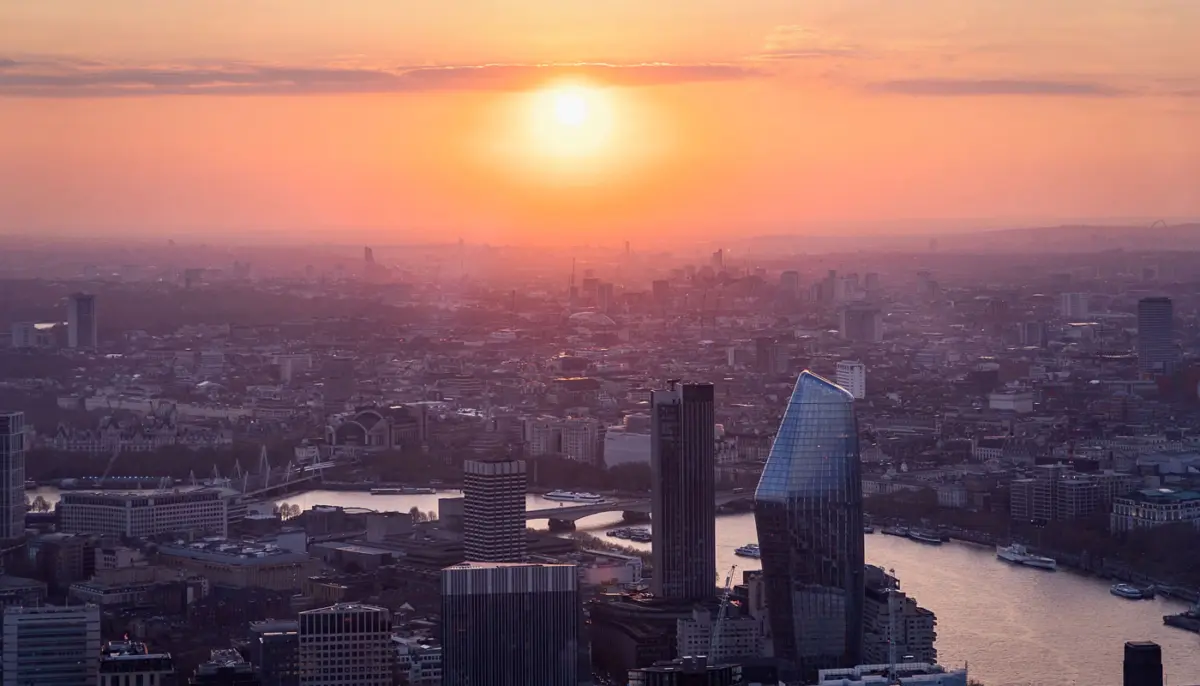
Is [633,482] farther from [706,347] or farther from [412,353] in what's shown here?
[412,353]

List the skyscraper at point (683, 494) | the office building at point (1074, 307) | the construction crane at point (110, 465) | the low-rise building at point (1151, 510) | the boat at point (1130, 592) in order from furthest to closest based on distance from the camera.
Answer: the office building at point (1074, 307), the construction crane at point (110, 465), the low-rise building at point (1151, 510), the boat at point (1130, 592), the skyscraper at point (683, 494)

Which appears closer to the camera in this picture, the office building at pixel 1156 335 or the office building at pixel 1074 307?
the office building at pixel 1156 335

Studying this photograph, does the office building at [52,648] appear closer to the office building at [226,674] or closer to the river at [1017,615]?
the office building at [226,674]

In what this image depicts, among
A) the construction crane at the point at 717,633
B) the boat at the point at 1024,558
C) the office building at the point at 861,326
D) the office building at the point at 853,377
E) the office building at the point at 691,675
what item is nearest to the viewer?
the office building at the point at 691,675

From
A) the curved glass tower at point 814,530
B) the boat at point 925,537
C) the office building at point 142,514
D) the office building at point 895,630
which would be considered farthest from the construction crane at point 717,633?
the office building at point 142,514

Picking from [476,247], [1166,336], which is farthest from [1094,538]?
[476,247]

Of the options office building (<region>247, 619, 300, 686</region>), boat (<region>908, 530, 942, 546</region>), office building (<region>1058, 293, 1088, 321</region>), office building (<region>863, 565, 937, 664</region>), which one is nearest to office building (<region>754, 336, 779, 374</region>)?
office building (<region>1058, 293, 1088, 321</region>)
